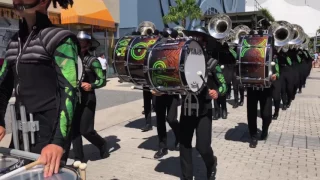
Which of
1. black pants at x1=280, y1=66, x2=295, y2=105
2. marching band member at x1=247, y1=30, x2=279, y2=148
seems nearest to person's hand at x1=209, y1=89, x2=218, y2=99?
marching band member at x1=247, y1=30, x2=279, y2=148

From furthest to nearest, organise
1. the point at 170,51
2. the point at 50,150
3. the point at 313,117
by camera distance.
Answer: the point at 313,117 → the point at 170,51 → the point at 50,150

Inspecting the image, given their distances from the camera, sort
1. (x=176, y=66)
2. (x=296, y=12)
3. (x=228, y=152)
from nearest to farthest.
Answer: (x=176, y=66), (x=228, y=152), (x=296, y=12)

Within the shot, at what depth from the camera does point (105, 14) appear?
16172 millimetres

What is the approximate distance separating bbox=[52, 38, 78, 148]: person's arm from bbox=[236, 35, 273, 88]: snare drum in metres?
3.82

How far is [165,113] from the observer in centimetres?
532

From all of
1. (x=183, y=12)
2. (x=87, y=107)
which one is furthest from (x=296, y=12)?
(x=87, y=107)

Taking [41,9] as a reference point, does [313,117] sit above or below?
below

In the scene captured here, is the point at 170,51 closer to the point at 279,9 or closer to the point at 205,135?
the point at 205,135

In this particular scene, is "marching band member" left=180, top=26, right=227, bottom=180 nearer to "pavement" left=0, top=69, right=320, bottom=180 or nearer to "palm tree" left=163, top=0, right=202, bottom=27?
"pavement" left=0, top=69, right=320, bottom=180

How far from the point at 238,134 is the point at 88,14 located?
10.2 m

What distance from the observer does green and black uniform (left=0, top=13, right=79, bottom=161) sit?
6.21ft

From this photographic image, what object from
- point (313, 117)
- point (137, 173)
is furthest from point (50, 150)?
point (313, 117)

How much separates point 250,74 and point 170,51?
2219 mm

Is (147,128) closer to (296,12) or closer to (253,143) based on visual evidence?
(253,143)
